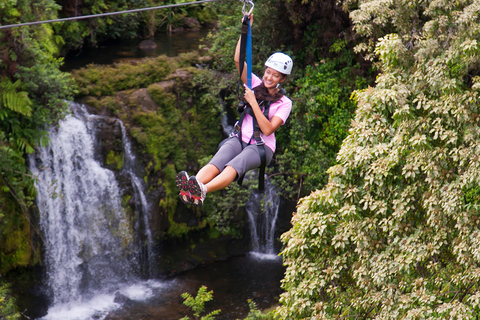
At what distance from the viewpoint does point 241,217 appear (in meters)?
15.8

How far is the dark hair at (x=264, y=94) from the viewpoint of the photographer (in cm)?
574

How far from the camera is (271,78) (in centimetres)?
569

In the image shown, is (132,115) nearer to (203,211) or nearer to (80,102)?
(80,102)

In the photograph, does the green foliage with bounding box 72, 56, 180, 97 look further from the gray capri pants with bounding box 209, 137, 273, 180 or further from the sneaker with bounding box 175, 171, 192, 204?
the sneaker with bounding box 175, 171, 192, 204

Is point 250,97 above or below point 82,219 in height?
above

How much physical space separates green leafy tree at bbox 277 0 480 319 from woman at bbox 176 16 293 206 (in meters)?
2.53

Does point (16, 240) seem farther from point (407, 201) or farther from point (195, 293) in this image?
point (407, 201)

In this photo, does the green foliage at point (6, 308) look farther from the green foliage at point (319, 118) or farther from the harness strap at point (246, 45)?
the harness strap at point (246, 45)

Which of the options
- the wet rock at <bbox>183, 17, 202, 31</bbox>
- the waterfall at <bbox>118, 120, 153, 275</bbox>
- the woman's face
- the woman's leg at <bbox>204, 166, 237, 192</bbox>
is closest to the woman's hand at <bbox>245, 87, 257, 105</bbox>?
the woman's face

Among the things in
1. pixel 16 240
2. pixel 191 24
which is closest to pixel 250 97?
pixel 16 240

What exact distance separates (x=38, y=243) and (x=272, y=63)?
9.48m

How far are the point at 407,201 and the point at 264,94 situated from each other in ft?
10.8

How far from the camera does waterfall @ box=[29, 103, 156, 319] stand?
12641 mm

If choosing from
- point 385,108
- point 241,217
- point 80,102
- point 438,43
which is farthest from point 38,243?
point 438,43
